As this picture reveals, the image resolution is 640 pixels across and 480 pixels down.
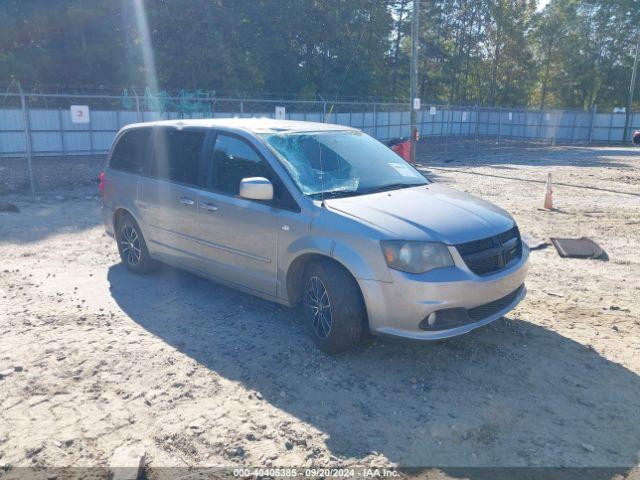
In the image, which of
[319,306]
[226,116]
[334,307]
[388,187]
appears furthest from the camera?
Answer: [226,116]

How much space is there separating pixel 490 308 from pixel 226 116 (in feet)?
65.6

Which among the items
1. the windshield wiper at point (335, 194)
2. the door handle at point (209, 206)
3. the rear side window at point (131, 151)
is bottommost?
the door handle at point (209, 206)

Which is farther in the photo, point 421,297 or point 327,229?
point 327,229

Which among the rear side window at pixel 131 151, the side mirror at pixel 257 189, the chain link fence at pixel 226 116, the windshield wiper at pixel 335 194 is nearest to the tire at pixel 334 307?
the windshield wiper at pixel 335 194

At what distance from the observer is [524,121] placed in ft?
136

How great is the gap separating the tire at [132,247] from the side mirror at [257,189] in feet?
7.83

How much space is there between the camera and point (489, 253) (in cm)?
427

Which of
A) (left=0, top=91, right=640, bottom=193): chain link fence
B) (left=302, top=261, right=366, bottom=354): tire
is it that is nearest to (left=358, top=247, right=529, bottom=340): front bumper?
(left=302, top=261, right=366, bottom=354): tire

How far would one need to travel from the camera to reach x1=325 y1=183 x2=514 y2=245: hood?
4098 millimetres

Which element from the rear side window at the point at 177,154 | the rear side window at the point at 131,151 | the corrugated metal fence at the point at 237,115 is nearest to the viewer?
the rear side window at the point at 177,154

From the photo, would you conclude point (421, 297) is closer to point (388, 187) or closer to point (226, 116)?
point (388, 187)

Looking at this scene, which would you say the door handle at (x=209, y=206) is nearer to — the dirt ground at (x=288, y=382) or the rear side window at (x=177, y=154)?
the rear side window at (x=177, y=154)

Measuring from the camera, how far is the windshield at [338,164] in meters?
4.78

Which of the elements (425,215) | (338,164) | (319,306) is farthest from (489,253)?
(338,164)
